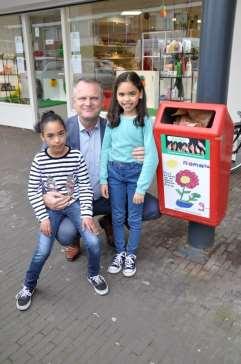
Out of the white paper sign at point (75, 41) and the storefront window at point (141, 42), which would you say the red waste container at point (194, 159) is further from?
the white paper sign at point (75, 41)

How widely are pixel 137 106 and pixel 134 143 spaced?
0.92 ft

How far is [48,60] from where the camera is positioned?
834 cm

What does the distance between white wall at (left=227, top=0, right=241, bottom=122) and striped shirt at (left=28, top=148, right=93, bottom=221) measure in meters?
3.31

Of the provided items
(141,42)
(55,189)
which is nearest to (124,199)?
(55,189)

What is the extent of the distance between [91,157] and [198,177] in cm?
88

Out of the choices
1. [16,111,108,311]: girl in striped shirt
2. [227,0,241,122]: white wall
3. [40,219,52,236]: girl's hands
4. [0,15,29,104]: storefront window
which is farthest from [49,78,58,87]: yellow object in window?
[40,219,52,236]: girl's hands

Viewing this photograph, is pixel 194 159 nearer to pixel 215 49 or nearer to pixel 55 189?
pixel 215 49

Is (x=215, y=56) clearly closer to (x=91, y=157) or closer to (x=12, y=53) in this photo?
(x=91, y=157)

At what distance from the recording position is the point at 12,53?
8781mm

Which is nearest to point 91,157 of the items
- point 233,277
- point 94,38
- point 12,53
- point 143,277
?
point 143,277

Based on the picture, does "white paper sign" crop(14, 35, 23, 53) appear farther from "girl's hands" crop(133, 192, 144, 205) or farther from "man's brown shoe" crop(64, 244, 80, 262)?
"girl's hands" crop(133, 192, 144, 205)

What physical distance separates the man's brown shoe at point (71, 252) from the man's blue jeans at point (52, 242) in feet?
1.47

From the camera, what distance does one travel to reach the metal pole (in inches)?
105

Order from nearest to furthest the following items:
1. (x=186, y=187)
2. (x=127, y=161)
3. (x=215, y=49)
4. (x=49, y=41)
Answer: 1. (x=215, y=49)
2. (x=127, y=161)
3. (x=186, y=187)
4. (x=49, y=41)
